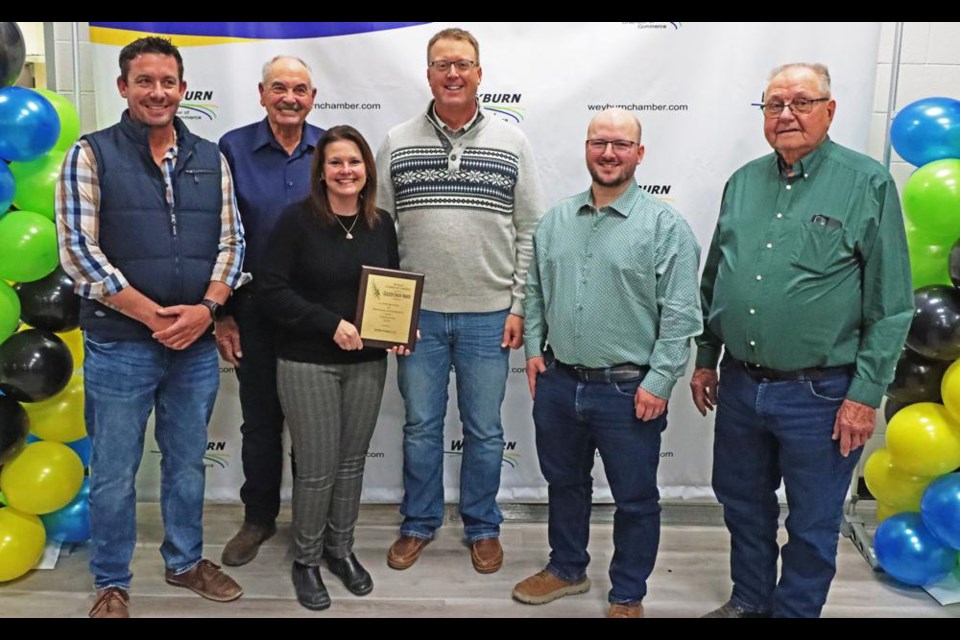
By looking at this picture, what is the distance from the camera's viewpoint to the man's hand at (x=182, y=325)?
244 cm

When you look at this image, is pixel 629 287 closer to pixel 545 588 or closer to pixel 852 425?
pixel 852 425

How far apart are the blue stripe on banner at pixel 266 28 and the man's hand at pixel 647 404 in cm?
180

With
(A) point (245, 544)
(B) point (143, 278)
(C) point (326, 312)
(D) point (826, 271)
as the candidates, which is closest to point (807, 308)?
(D) point (826, 271)

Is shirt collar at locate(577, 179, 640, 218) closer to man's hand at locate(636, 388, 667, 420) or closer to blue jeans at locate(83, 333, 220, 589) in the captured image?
man's hand at locate(636, 388, 667, 420)

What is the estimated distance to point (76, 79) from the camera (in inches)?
125

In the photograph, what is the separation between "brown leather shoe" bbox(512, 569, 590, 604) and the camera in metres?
2.76

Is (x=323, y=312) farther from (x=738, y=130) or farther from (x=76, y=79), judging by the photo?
(x=738, y=130)

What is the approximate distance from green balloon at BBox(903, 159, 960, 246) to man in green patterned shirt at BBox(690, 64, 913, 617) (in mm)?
551

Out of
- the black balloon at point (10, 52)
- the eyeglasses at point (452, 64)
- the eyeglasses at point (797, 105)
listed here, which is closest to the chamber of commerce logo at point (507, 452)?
the eyeglasses at point (452, 64)

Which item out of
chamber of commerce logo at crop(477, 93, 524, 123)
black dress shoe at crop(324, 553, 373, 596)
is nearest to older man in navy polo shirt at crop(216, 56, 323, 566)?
black dress shoe at crop(324, 553, 373, 596)

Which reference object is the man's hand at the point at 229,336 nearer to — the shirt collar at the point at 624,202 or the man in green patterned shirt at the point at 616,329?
the man in green patterned shirt at the point at 616,329

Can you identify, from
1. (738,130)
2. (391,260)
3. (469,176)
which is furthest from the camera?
(738,130)

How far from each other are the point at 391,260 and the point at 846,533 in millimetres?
2180
